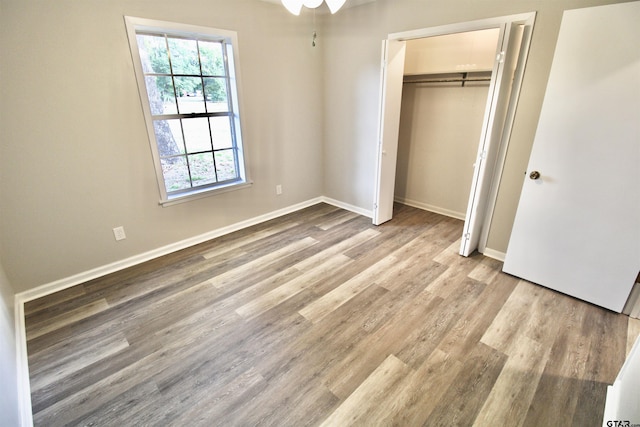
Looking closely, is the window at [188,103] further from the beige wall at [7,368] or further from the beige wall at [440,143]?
the beige wall at [440,143]

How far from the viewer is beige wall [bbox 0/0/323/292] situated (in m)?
2.07

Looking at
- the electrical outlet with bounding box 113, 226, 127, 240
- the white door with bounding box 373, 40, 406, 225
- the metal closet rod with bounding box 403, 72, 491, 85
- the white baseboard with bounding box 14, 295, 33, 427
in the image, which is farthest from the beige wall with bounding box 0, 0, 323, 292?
the metal closet rod with bounding box 403, 72, 491, 85

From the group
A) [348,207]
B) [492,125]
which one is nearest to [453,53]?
[492,125]

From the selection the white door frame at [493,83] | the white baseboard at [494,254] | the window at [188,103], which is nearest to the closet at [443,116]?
the white door frame at [493,83]

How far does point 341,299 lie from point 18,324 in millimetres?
2299

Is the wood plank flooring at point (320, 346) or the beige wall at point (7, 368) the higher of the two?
the beige wall at point (7, 368)

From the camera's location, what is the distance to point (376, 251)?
3074mm

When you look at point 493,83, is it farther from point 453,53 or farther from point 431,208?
point 431,208

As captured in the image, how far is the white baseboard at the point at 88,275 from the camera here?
5.25 feet

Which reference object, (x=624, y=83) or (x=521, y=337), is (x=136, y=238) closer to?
(x=521, y=337)

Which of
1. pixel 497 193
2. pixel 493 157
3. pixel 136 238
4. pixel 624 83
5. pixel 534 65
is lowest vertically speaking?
pixel 136 238

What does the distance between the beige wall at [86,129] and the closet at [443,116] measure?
1709 millimetres

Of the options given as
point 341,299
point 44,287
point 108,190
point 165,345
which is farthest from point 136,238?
point 341,299

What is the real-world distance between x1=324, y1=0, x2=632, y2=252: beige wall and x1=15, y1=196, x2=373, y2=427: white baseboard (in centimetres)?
54
